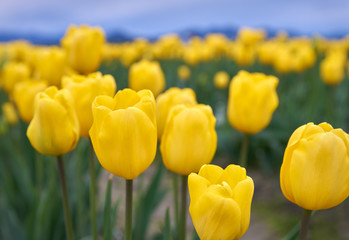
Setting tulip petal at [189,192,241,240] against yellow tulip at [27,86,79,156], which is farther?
yellow tulip at [27,86,79,156]

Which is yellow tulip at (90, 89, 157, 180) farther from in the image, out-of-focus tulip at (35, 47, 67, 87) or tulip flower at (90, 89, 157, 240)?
out-of-focus tulip at (35, 47, 67, 87)

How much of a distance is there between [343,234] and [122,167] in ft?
A: 6.61

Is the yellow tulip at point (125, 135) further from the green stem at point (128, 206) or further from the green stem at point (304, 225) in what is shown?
the green stem at point (304, 225)

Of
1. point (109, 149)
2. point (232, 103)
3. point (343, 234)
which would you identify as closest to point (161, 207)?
point (343, 234)

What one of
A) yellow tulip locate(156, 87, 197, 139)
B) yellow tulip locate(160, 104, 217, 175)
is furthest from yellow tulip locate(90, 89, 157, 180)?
yellow tulip locate(156, 87, 197, 139)

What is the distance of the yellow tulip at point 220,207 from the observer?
0.66 m

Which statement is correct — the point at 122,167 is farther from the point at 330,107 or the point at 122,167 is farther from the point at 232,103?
the point at 330,107

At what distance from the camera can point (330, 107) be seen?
3.02 metres

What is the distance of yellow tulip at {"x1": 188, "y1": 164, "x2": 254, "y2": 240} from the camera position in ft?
2.17

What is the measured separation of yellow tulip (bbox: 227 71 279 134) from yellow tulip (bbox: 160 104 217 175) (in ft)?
1.19

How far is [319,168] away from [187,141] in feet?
1.08

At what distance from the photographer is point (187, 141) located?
3.05 ft

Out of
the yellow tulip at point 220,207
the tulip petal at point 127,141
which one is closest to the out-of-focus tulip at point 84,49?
the tulip petal at point 127,141

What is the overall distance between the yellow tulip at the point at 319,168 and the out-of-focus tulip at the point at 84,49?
1190mm
